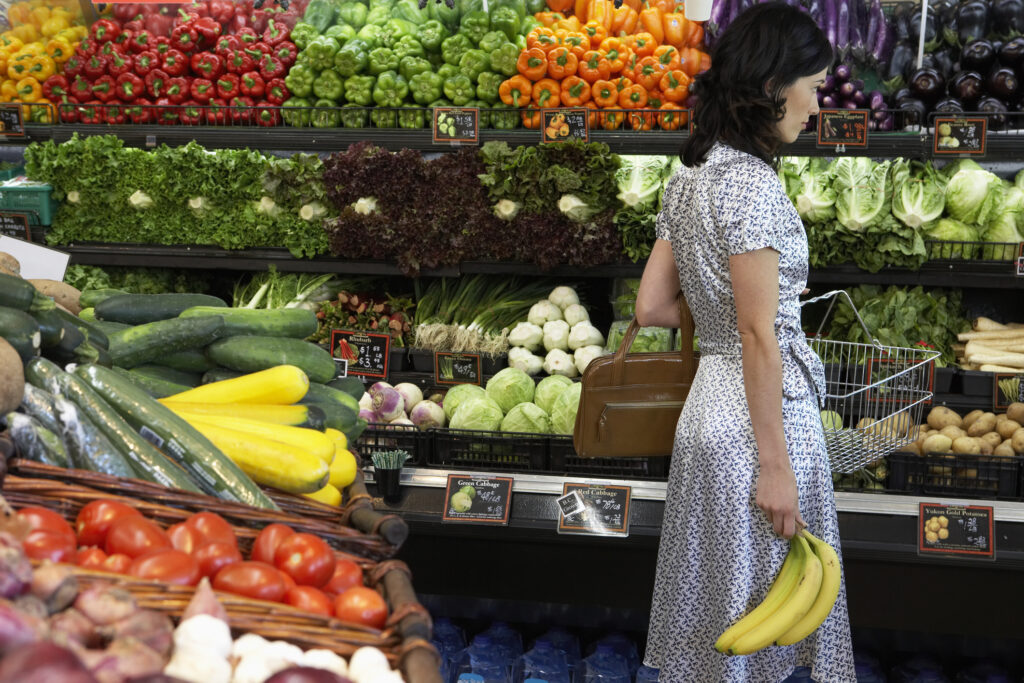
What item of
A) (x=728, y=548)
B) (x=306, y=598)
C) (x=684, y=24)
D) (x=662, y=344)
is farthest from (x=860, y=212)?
(x=306, y=598)

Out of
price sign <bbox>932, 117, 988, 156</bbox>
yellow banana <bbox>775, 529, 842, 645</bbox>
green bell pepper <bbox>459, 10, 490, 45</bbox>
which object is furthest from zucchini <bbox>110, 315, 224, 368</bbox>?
price sign <bbox>932, 117, 988, 156</bbox>

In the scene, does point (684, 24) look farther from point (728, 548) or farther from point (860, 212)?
point (728, 548)

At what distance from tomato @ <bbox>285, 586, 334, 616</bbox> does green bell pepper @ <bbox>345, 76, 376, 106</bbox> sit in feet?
9.76

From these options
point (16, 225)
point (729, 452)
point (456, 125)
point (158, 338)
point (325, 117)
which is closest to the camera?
point (158, 338)

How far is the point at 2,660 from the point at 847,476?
2.47 metres

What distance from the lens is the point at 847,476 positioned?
277 cm

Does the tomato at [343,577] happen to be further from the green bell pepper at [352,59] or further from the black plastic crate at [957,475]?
the green bell pepper at [352,59]

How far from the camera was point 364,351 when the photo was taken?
344cm

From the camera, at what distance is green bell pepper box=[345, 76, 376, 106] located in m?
3.80

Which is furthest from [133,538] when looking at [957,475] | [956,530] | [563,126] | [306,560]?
[563,126]

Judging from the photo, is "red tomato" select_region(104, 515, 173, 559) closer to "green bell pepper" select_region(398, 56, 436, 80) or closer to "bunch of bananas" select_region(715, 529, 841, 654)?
"bunch of bananas" select_region(715, 529, 841, 654)

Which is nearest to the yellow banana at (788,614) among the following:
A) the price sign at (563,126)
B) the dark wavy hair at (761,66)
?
the dark wavy hair at (761,66)

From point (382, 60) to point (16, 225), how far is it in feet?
5.59

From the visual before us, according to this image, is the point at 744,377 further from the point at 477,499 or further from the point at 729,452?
the point at 477,499
